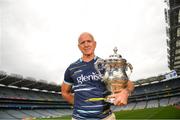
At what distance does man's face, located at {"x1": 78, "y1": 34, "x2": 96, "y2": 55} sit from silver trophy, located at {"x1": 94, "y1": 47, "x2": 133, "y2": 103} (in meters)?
0.31

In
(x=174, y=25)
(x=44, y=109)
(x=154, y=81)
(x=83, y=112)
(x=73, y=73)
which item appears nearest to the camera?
(x=83, y=112)

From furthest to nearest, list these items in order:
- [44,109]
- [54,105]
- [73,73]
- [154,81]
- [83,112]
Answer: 1. [154,81]
2. [54,105]
3. [44,109]
4. [73,73]
5. [83,112]

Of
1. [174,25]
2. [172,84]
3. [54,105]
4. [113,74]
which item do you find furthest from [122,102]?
[172,84]

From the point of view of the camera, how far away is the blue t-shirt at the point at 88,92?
3611 millimetres

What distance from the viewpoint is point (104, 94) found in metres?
3.69

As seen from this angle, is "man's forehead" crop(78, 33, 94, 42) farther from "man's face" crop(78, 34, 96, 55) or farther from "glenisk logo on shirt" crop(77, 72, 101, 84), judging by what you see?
"glenisk logo on shirt" crop(77, 72, 101, 84)

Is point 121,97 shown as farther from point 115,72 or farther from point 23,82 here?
point 23,82

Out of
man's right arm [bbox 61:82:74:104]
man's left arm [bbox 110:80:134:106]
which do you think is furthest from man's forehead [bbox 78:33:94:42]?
man's left arm [bbox 110:80:134:106]

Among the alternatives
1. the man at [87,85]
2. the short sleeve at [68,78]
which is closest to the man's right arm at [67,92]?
the short sleeve at [68,78]

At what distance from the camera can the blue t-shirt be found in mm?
3611

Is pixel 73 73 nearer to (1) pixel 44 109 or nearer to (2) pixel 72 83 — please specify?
(2) pixel 72 83

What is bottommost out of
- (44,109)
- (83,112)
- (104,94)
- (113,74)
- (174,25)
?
(44,109)

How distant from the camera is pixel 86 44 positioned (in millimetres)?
3748

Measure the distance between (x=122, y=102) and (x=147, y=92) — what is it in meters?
82.0
